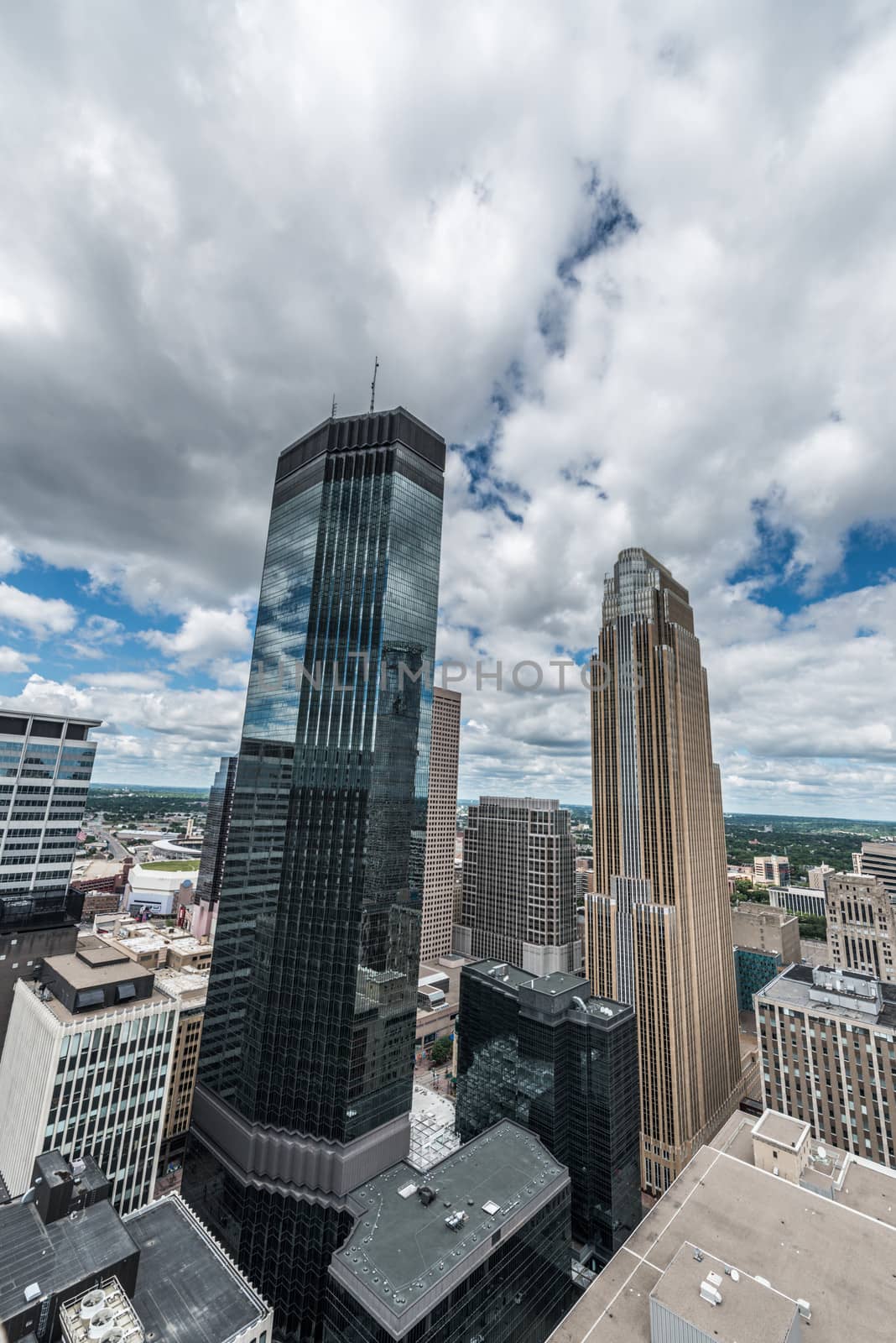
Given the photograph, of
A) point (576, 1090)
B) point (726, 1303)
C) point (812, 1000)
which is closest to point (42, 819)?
point (576, 1090)

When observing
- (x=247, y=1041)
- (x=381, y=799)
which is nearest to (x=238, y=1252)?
(x=247, y=1041)

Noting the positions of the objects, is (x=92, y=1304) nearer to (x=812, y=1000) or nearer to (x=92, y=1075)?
(x=92, y=1075)

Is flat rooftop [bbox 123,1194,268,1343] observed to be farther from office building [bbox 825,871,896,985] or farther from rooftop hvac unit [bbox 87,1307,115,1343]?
office building [bbox 825,871,896,985]

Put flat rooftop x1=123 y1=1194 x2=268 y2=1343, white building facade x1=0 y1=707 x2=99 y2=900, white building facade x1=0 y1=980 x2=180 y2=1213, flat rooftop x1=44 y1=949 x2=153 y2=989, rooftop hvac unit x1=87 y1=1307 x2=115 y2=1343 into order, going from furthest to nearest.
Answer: white building facade x1=0 y1=707 x2=99 y2=900, flat rooftop x1=44 y1=949 x2=153 y2=989, white building facade x1=0 y1=980 x2=180 y2=1213, flat rooftop x1=123 y1=1194 x2=268 y2=1343, rooftop hvac unit x1=87 y1=1307 x2=115 y2=1343

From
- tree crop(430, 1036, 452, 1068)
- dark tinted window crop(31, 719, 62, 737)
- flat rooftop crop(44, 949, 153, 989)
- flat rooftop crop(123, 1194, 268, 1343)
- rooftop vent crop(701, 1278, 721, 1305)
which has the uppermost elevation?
dark tinted window crop(31, 719, 62, 737)

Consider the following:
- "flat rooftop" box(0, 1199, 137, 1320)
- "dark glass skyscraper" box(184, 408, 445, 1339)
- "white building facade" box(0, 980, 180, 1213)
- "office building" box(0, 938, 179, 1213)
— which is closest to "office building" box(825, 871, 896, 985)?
"dark glass skyscraper" box(184, 408, 445, 1339)

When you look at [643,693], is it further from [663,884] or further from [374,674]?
[374,674]

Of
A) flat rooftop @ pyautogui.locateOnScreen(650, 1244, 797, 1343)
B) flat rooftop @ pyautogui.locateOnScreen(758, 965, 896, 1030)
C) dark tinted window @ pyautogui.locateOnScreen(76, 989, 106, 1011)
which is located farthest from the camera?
flat rooftop @ pyautogui.locateOnScreen(758, 965, 896, 1030)
